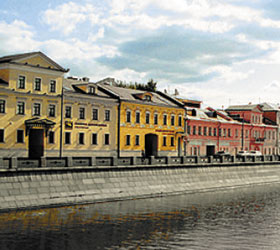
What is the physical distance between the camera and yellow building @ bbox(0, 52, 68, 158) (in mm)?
50188

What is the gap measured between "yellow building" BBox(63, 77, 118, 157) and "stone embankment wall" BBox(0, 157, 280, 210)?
13422 millimetres

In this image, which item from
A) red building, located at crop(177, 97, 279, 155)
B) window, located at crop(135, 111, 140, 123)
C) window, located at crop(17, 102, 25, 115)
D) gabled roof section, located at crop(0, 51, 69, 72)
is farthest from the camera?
red building, located at crop(177, 97, 279, 155)

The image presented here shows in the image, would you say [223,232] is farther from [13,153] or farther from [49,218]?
[13,153]

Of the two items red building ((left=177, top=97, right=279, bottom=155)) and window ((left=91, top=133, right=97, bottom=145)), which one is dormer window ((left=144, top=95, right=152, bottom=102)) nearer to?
red building ((left=177, top=97, right=279, bottom=155))

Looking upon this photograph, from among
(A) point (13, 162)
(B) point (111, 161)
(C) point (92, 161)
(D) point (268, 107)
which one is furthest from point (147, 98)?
(D) point (268, 107)

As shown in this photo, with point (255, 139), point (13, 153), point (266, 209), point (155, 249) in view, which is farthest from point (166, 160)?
point (255, 139)

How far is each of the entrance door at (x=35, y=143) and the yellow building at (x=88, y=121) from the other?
3.27 m

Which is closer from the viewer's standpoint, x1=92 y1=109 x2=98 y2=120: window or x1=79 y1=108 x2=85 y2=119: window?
x1=79 y1=108 x2=85 y2=119: window

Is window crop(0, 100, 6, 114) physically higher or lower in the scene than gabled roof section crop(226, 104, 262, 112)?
lower

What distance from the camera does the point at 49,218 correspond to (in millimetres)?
30844

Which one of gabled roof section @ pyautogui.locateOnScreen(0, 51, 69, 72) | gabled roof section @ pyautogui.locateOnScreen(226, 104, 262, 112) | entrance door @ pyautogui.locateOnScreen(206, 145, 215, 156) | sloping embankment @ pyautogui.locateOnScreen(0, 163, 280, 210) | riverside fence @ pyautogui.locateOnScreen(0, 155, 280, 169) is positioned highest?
gabled roof section @ pyautogui.locateOnScreen(0, 51, 69, 72)

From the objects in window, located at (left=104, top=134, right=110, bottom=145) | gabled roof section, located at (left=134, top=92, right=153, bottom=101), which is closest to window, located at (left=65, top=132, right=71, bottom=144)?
window, located at (left=104, top=134, right=110, bottom=145)

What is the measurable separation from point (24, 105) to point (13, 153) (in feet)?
16.6

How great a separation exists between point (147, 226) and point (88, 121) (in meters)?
29.8
